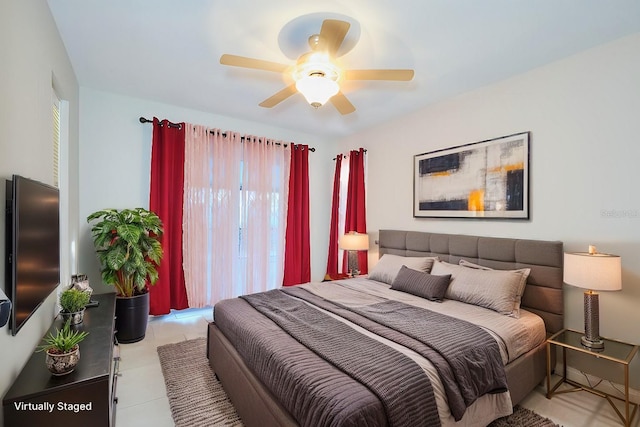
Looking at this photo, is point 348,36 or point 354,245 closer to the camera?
point 348,36

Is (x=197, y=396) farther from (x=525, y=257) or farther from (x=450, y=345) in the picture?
(x=525, y=257)

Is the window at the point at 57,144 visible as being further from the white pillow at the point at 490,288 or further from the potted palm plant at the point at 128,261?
the white pillow at the point at 490,288

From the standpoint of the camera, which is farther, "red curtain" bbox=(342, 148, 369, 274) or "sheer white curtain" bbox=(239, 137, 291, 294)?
"red curtain" bbox=(342, 148, 369, 274)

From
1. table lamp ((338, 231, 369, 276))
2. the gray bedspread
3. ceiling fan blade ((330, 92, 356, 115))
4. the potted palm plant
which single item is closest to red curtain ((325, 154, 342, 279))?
table lamp ((338, 231, 369, 276))

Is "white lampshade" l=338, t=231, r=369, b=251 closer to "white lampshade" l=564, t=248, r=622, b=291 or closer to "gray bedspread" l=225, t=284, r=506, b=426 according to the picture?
"gray bedspread" l=225, t=284, r=506, b=426

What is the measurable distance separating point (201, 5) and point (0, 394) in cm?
230

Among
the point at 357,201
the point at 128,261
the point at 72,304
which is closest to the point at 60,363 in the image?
the point at 72,304

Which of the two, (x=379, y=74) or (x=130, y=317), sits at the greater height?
(x=379, y=74)

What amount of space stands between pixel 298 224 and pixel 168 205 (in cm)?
184

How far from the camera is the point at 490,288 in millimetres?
2523

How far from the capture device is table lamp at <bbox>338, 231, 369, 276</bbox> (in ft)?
13.3

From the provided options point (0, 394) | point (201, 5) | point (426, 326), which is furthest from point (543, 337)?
point (201, 5)

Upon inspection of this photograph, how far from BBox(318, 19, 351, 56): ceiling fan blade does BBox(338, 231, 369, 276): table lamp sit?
259 centimetres

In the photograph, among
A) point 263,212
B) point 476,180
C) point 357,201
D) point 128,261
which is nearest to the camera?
point 128,261
